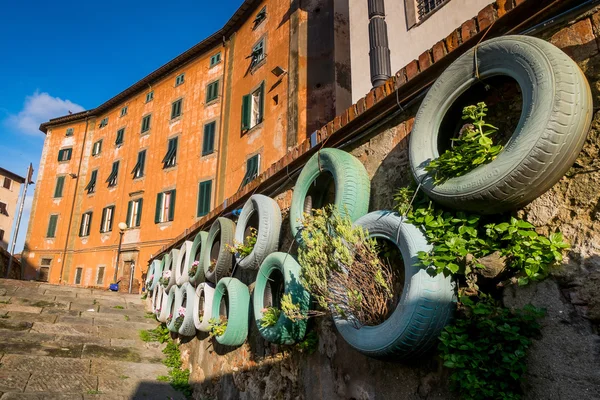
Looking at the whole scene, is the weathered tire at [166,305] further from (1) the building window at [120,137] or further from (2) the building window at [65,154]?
(2) the building window at [65,154]

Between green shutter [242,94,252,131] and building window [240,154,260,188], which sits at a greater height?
green shutter [242,94,252,131]

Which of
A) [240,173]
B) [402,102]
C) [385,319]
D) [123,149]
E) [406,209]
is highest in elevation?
[123,149]

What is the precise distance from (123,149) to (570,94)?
22422 millimetres

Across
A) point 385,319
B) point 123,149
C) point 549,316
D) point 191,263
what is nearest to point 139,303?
point 191,263

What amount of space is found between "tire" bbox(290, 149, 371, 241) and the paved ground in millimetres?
3375

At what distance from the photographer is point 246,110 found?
15.0m

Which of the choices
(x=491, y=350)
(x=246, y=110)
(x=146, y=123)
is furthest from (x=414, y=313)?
(x=146, y=123)

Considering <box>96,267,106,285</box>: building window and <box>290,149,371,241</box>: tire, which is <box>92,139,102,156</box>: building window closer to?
<box>96,267,106,285</box>: building window

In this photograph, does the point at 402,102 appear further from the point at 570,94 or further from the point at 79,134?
the point at 79,134

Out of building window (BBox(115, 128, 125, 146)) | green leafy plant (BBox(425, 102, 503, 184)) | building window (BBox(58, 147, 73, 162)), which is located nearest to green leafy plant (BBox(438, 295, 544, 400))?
green leafy plant (BBox(425, 102, 503, 184))

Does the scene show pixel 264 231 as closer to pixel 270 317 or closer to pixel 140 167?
pixel 270 317

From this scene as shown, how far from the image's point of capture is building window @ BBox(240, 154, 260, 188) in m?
13.9

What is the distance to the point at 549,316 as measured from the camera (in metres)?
1.85

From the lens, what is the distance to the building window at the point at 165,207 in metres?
17.3
